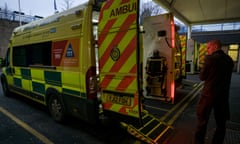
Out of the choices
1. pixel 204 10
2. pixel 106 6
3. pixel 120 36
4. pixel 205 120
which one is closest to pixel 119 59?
pixel 120 36

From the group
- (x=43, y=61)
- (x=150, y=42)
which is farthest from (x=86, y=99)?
(x=150, y=42)

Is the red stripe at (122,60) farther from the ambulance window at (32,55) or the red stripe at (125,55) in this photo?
the ambulance window at (32,55)

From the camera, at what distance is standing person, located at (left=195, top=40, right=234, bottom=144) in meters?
2.70

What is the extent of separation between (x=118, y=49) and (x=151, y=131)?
1.82 metres

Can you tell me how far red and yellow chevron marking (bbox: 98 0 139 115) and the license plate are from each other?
6 centimetres

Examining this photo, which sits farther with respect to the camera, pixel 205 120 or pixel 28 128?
pixel 28 128

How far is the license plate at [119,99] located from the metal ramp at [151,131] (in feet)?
1.59

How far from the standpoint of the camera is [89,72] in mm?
3178

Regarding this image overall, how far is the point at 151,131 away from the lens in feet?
11.6

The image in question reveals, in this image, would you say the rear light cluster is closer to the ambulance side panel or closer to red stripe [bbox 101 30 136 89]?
the ambulance side panel

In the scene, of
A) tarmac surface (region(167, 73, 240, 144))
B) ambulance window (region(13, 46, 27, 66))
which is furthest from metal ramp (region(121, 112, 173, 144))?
ambulance window (region(13, 46, 27, 66))

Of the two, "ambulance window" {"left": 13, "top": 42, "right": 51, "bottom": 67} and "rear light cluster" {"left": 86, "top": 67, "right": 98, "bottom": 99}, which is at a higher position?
"ambulance window" {"left": 13, "top": 42, "right": 51, "bottom": 67}

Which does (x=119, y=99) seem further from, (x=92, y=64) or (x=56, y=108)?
(x=56, y=108)

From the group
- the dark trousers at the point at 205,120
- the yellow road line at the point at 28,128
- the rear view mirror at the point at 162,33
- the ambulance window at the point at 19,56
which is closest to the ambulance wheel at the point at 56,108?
the yellow road line at the point at 28,128
